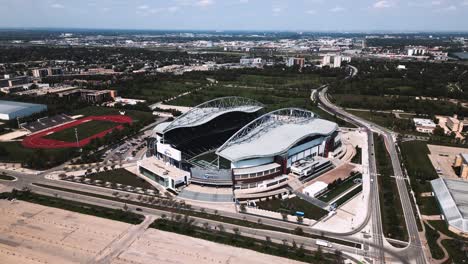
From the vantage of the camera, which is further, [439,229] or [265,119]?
[265,119]

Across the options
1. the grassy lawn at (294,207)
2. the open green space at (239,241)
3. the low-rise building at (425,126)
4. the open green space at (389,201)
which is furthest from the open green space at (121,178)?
the low-rise building at (425,126)

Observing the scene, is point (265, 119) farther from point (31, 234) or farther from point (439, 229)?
point (31, 234)

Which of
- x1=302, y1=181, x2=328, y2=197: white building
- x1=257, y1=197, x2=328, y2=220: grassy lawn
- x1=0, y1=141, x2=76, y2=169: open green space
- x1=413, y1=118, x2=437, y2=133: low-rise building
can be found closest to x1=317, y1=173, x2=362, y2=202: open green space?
x1=302, y1=181, x2=328, y2=197: white building

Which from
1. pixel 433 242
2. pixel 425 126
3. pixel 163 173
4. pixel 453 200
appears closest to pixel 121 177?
pixel 163 173

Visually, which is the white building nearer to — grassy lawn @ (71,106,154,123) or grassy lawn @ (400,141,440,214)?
grassy lawn @ (400,141,440,214)

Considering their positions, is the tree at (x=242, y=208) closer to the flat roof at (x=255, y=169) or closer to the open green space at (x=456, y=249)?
the flat roof at (x=255, y=169)

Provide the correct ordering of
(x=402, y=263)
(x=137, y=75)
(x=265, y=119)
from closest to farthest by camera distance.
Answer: (x=402, y=263)
(x=265, y=119)
(x=137, y=75)

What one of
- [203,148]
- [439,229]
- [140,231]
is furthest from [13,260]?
[439,229]
